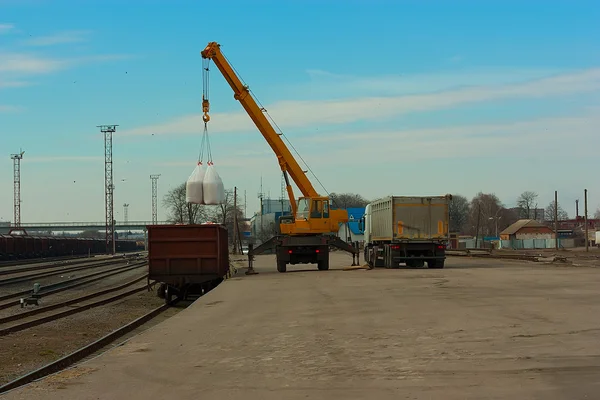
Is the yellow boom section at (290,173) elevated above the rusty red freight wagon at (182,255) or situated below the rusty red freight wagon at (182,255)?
above

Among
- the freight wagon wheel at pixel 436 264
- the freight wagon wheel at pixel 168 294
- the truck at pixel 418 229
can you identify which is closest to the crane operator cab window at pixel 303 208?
the truck at pixel 418 229

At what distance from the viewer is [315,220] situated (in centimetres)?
3094

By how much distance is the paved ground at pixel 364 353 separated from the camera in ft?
24.7

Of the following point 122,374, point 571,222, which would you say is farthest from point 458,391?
point 571,222

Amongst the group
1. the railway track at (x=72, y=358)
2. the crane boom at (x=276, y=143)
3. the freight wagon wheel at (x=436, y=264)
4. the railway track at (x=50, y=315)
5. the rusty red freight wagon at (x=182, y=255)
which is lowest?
the railway track at (x=50, y=315)

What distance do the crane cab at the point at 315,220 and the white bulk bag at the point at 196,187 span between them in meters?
9.25

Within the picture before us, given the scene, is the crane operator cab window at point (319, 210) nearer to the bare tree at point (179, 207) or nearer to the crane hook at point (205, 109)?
the crane hook at point (205, 109)

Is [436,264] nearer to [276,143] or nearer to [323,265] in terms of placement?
[323,265]

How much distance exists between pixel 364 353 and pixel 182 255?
13863mm

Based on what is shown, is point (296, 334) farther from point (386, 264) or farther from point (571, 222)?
point (571, 222)

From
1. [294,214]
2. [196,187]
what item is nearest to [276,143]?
[294,214]

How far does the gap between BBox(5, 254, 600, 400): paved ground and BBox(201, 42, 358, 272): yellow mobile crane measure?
1377 centimetres

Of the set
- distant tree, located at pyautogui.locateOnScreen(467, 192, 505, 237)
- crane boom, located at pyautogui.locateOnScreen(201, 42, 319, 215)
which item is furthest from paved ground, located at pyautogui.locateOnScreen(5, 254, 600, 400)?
distant tree, located at pyautogui.locateOnScreen(467, 192, 505, 237)

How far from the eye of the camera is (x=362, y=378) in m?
8.01
